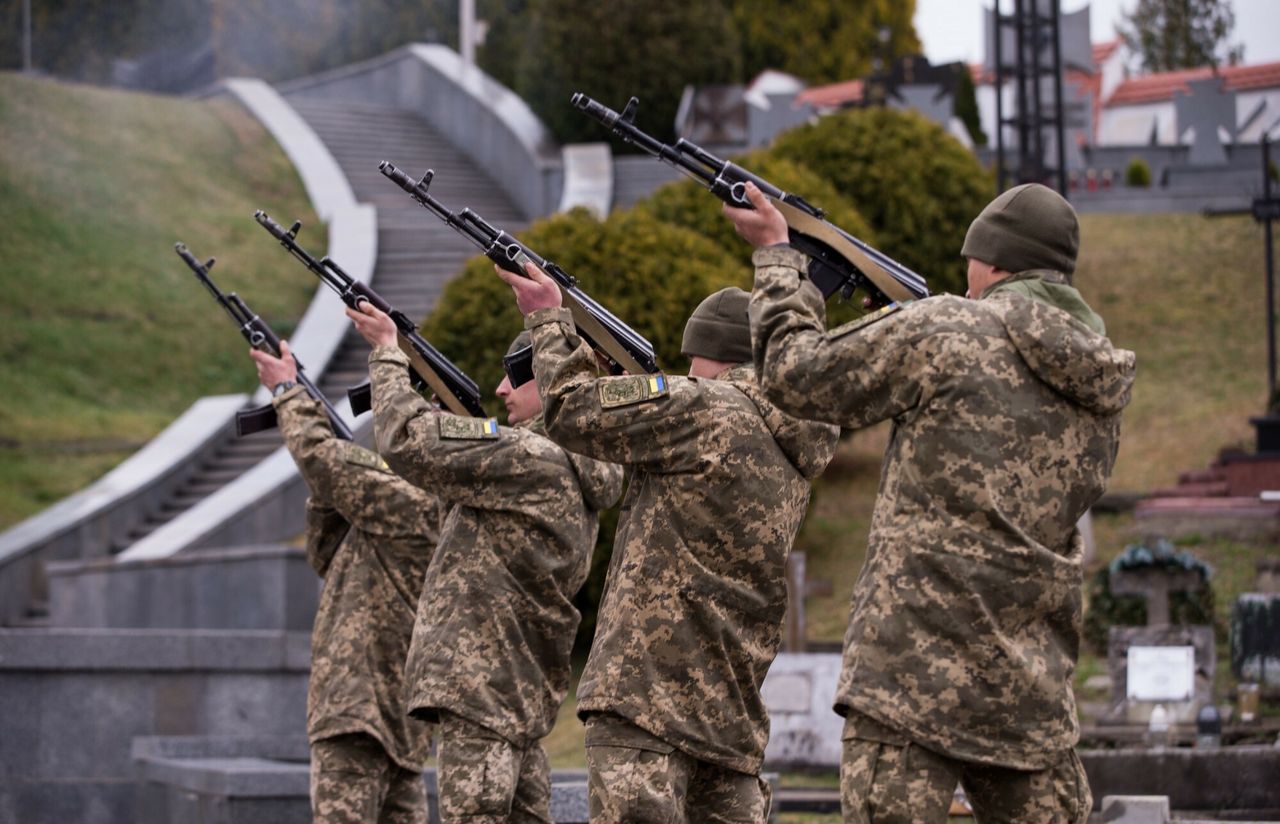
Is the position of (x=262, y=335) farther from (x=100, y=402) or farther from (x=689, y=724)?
(x=100, y=402)

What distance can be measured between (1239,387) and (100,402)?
12.7 metres

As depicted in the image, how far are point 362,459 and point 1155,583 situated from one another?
6.67m

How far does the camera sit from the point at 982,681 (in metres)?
4.24

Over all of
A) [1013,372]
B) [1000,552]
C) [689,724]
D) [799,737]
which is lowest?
[799,737]

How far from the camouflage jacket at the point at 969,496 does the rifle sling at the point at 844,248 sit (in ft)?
1.24

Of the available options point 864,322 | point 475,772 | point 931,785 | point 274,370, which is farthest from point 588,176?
point 931,785

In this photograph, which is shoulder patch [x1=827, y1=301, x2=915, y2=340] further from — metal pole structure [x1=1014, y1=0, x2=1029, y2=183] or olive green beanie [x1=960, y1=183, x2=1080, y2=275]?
metal pole structure [x1=1014, y1=0, x2=1029, y2=183]

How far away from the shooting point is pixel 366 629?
6898 millimetres

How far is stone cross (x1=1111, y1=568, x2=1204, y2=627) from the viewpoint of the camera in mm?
11945

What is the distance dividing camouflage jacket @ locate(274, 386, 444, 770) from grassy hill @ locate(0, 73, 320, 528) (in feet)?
40.5

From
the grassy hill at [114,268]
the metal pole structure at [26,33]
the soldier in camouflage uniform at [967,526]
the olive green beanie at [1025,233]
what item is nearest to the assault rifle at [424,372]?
the soldier in camouflage uniform at [967,526]

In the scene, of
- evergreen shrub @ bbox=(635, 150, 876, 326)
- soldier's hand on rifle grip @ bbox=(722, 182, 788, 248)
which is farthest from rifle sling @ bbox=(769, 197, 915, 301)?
evergreen shrub @ bbox=(635, 150, 876, 326)

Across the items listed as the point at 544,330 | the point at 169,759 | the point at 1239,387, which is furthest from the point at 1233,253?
the point at 544,330

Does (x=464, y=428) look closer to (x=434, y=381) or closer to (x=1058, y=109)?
(x=434, y=381)
